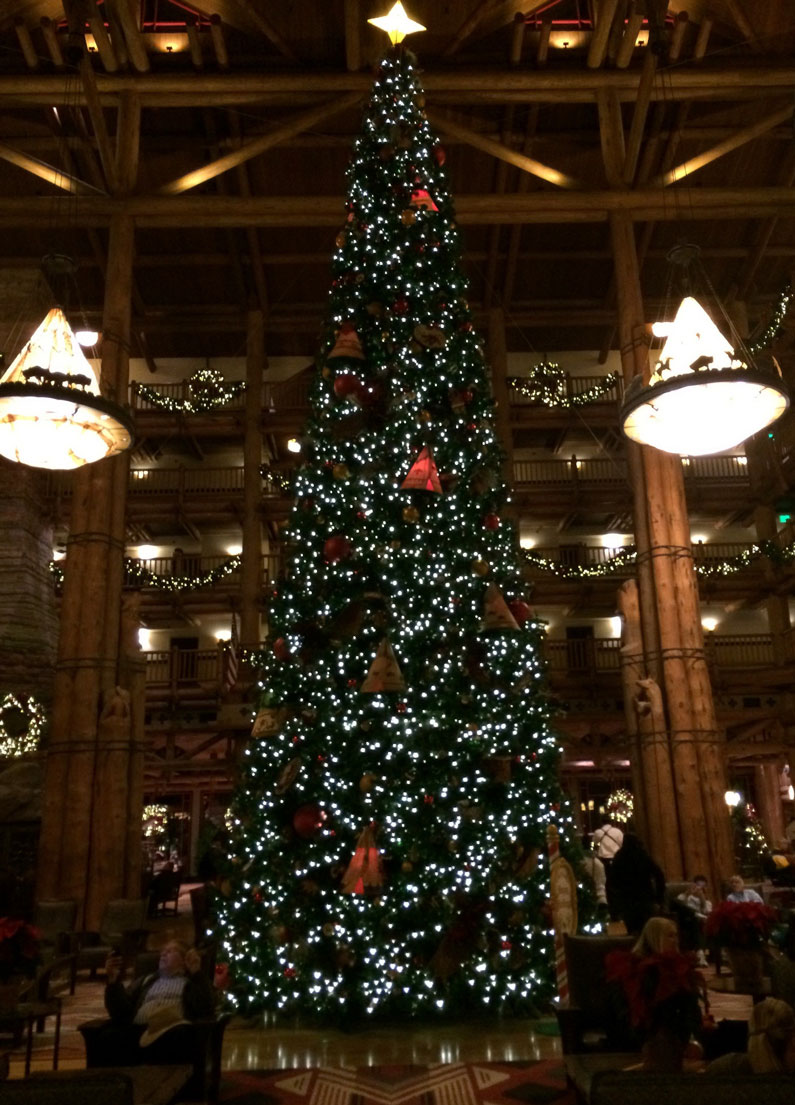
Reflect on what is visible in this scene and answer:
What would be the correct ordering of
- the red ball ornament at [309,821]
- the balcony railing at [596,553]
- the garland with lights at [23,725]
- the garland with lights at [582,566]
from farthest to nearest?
the balcony railing at [596,553], the garland with lights at [582,566], the garland with lights at [23,725], the red ball ornament at [309,821]

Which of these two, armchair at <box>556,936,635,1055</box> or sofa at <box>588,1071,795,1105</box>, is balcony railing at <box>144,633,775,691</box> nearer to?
armchair at <box>556,936,635,1055</box>

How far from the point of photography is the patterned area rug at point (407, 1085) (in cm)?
484

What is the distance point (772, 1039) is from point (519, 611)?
13.9ft

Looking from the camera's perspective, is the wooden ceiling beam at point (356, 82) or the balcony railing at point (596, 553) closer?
the wooden ceiling beam at point (356, 82)

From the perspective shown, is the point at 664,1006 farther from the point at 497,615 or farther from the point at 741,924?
the point at 497,615

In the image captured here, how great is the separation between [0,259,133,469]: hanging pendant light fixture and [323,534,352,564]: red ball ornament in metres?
2.05

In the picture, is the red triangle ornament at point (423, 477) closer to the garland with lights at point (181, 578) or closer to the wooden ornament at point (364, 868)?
the wooden ornament at point (364, 868)

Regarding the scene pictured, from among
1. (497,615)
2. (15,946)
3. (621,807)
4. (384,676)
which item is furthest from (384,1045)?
(621,807)

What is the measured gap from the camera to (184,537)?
81.5 ft

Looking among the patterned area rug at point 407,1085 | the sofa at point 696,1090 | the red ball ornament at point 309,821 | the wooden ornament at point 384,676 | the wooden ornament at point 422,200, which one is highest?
the wooden ornament at point 422,200

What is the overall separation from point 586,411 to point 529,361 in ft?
8.90

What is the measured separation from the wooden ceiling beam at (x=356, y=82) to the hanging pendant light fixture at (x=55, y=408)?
674 cm

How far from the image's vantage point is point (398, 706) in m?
6.56

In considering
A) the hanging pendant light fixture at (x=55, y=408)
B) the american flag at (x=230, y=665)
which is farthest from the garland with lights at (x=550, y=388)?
the hanging pendant light fixture at (x=55, y=408)
